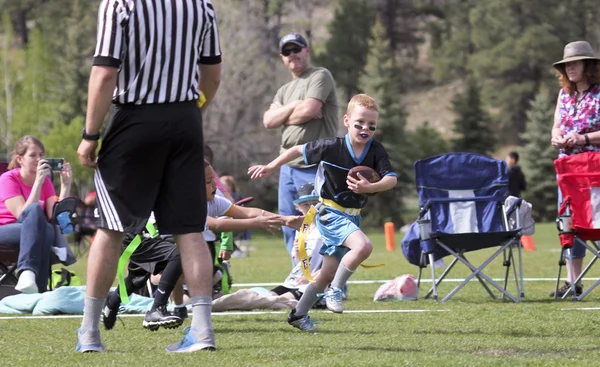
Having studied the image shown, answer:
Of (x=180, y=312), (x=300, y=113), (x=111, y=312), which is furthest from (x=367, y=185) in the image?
(x=300, y=113)

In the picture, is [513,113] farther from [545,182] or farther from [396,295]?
[396,295]

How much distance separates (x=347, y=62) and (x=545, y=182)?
24653 millimetres

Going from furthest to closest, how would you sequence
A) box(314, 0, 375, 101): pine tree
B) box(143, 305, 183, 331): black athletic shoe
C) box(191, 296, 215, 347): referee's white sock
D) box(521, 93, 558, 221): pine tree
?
box(314, 0, 375, 101): pine tree, box(521, 93, 558, 221): pine tree, box(143, 305, 183, 331): black athletic shoe, box(191, 296, 215, 347): referee's white sock

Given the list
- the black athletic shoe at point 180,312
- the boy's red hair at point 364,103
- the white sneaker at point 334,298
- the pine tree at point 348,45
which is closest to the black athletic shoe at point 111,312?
the black athletic shoe at point 180,312

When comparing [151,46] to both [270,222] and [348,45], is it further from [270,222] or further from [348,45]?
[348,45]

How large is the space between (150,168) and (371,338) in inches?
64.0

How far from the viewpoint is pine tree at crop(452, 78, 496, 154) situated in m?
57.1

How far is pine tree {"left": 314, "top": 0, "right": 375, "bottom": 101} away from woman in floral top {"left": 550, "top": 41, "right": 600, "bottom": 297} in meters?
58.5

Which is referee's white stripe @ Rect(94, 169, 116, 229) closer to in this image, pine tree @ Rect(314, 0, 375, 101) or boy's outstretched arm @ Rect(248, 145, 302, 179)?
boy's outstretched arm @ Rect(248, 145, 302, 179)

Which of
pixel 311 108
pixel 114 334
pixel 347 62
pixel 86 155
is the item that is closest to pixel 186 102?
pixel 86 155

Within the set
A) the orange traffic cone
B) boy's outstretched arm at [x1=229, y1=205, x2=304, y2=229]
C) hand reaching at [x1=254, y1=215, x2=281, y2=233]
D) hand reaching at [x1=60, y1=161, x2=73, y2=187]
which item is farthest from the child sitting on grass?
the orange traffic cone

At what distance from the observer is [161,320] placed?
617 centimetres

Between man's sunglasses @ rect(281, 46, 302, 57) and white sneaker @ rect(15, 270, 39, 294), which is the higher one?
man's sunglasses @ rect(281, 46, 302, 57)

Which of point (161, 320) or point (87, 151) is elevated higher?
point (87, 151)
